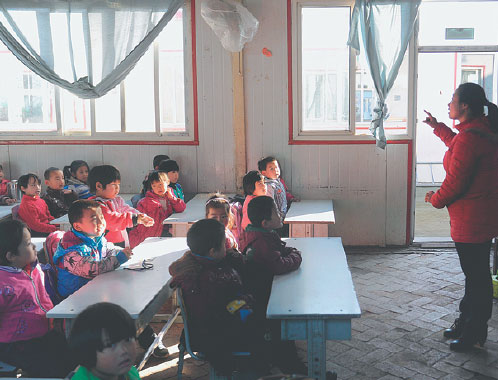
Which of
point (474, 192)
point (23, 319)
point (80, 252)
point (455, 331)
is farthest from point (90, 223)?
point (455, 331)

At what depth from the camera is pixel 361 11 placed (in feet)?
20.5

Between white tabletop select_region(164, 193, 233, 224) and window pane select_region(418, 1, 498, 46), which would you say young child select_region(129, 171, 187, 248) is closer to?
white tabletop select_region(164, 193, 233, 224)

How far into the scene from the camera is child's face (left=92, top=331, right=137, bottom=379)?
1.93 m

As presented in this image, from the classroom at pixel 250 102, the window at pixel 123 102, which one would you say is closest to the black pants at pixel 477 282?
the classroom at pixel 250 102

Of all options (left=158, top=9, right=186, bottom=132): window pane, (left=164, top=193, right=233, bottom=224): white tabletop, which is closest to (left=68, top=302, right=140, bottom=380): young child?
(left=164, top=193, right=233, bottom=224): white tabletop

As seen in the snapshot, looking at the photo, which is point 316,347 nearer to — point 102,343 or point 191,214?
point 102,343

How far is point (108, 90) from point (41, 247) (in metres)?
2.84

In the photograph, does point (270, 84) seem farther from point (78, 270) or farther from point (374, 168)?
point (78, 270)

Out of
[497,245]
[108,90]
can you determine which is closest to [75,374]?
[497,245]

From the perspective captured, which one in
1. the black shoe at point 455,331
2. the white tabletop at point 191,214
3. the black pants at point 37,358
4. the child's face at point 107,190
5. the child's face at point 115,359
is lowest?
the black shoe at point 455,331

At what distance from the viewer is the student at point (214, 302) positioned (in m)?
2.83

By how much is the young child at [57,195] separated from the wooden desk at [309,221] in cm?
226

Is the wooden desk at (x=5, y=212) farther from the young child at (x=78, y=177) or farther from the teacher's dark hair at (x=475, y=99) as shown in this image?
the teacher's dark hair at (x=475, y=99)

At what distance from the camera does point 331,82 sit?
661cm
